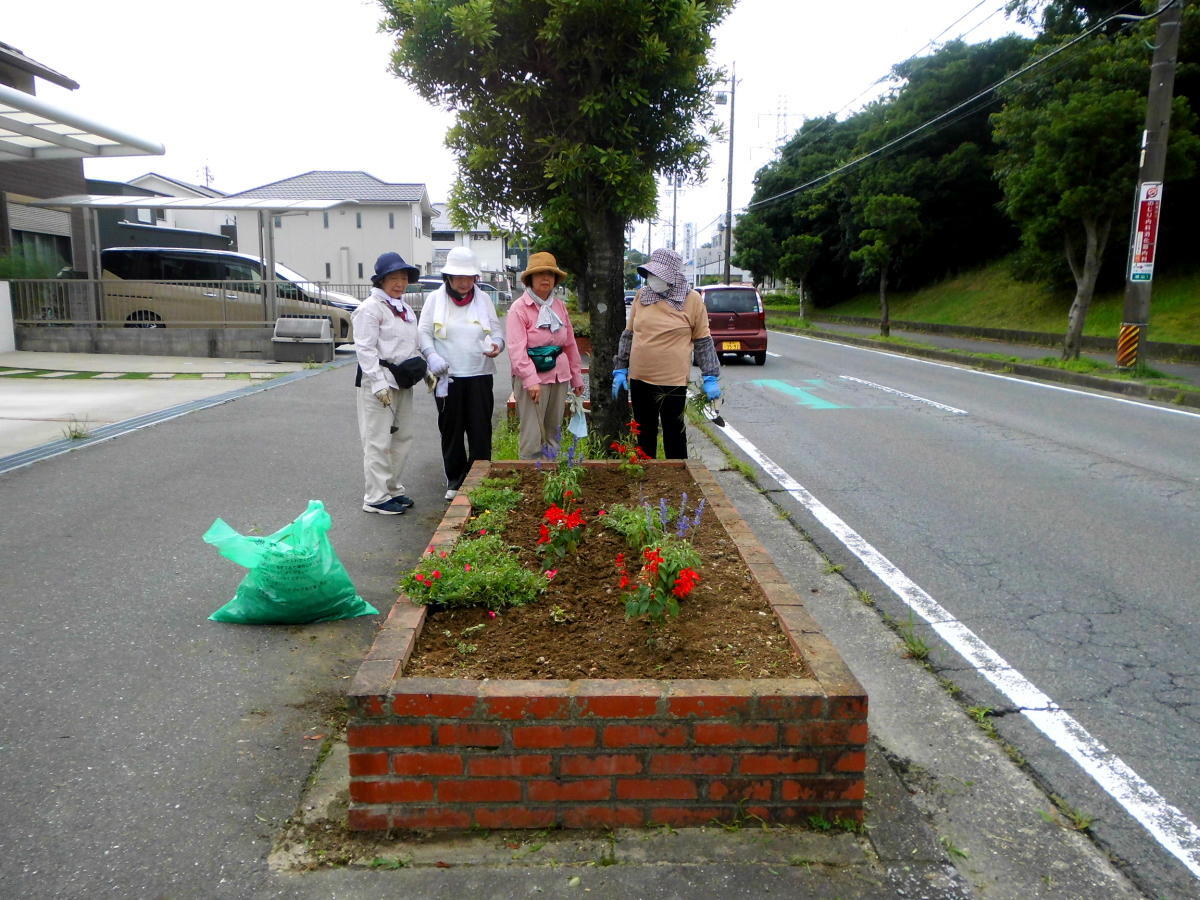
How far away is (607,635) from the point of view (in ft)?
10.8

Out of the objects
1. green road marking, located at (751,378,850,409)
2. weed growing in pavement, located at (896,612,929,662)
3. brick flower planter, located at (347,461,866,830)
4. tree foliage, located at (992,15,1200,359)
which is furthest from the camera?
tree foliage, located at (992,15,1200,359)

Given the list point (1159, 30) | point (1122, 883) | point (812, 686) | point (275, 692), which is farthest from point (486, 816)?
→ point (1159, 30)

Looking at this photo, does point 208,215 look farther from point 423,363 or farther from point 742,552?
point 742,552

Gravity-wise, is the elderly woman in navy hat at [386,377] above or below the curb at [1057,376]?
above

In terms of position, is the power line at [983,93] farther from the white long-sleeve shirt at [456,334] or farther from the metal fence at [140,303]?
the metal fence at [140,303]

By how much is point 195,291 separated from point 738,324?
1020cm

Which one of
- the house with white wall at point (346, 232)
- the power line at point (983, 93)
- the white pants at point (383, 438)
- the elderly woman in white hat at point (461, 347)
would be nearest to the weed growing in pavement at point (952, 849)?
the elderly woman in white hat at point (461, 347)

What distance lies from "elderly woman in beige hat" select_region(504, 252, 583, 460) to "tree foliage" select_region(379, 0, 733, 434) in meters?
0.85

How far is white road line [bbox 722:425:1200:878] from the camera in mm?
2783

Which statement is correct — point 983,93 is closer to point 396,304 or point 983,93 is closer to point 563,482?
point 396,304

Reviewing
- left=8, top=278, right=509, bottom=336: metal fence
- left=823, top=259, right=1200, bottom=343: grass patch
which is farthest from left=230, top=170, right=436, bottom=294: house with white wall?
left=8, top=278, right=509, bottom=336: metal fence

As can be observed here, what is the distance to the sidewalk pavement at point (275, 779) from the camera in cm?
244

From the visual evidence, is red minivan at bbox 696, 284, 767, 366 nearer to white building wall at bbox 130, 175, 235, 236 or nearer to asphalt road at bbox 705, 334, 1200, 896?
asphalt road at bbox 705, 334, 1200, 896

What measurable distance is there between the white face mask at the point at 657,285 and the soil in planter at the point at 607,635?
240 centimetres
